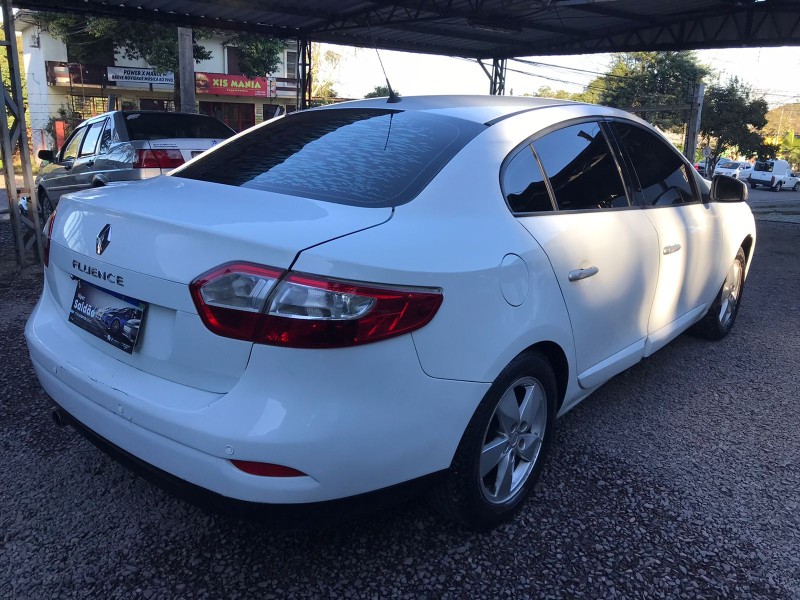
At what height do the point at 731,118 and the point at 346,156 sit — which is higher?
the point at 731,118

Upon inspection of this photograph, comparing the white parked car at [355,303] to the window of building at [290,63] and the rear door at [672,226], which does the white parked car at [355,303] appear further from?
the window of building at [290,63]

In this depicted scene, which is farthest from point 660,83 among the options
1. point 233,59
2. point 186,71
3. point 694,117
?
point 186,71

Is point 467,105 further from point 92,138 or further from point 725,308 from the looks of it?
point 92,138

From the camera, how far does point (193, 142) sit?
705cm

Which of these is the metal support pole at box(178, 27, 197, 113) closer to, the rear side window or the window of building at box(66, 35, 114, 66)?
the rear side window

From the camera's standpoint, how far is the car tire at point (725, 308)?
15.7 feet

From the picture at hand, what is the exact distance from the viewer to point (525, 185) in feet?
8.85

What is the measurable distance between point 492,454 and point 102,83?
3212 centimetres

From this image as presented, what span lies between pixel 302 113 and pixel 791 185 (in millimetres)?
40901

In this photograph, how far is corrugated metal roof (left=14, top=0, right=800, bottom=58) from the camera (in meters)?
11.6

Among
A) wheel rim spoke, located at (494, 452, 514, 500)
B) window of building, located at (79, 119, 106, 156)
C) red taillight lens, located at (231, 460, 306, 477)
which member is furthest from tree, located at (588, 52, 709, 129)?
red taillight lens, located at (231, 460, 306, 477)

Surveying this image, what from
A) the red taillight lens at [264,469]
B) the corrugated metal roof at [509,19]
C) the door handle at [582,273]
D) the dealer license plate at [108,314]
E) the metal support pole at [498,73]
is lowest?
the red taillight lens at [264,469]

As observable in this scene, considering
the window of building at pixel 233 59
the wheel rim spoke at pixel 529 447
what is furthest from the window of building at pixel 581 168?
the window of building at pixel 233 59

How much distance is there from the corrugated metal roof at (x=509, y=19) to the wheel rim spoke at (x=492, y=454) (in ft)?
32.1
